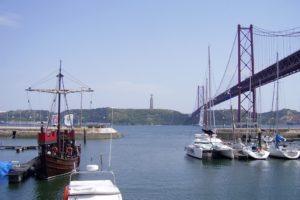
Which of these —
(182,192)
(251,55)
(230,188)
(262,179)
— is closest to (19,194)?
(182,192)

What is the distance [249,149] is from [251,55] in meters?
38.8

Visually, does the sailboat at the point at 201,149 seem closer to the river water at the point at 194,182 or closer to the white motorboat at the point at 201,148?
the white motorboat at the point at 201,148

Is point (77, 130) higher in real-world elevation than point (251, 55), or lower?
lower

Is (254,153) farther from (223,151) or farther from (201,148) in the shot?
(201,148)

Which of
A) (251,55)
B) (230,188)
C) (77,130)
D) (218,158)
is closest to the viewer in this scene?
(230,188)

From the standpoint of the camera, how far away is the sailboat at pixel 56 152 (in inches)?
1265

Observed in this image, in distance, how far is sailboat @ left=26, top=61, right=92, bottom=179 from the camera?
32.1 meters

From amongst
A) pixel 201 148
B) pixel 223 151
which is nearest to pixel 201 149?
pixel 201 148

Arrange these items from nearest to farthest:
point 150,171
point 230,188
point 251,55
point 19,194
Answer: point 19,194, point 230,188, point 150,171, point 251,55

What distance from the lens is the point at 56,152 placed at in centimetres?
3466

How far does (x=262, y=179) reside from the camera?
3456cm

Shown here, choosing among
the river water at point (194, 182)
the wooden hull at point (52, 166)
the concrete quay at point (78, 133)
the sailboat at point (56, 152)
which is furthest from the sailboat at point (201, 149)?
the concrete quay at point (78, 133)

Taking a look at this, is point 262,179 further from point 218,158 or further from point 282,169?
point 218,158

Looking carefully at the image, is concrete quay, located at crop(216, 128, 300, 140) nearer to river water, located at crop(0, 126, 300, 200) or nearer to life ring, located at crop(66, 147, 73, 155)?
river water, located at crop(0, 126, 300, 200)
